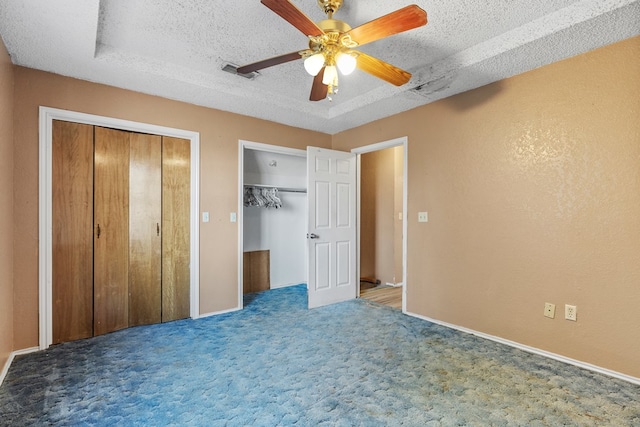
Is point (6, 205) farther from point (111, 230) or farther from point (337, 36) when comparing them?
point (337, 36)

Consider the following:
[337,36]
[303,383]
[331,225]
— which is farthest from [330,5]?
[331,225]

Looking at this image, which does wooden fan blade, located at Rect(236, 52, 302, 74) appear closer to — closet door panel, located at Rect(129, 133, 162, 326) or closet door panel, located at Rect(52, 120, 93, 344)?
closet door panel, located at Rect(129, 133, 162, 326)

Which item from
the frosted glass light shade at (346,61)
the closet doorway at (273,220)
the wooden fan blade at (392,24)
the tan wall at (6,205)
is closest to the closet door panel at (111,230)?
the tan wall at (6,205)

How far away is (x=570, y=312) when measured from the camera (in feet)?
7.89

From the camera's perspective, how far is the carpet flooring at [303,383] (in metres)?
1.77

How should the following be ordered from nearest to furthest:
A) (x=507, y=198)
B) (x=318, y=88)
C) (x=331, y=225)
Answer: (x=318, y=88)
(x=507, y=198)
(x=331, y=225)

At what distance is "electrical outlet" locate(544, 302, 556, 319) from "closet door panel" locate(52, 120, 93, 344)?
13.2ft

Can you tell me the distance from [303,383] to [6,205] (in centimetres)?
258

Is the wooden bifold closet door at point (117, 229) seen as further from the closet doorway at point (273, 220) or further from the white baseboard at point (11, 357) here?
the closet doorway at point (273, 220)

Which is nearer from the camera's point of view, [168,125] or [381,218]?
[168,125]

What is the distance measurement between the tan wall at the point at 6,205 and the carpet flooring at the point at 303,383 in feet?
1.07

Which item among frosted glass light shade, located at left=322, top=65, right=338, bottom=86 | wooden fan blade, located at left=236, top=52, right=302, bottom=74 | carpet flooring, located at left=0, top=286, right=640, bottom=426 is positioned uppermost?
wooden fan blade, located at left=236, top=52, right=302, bottom=74

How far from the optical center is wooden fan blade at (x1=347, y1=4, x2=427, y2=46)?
1476mm

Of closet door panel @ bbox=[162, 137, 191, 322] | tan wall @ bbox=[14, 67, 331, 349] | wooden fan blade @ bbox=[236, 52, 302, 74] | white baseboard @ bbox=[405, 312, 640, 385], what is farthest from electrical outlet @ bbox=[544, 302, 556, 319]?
closet door panel @ bbox=[162, 137, 191, 322]
